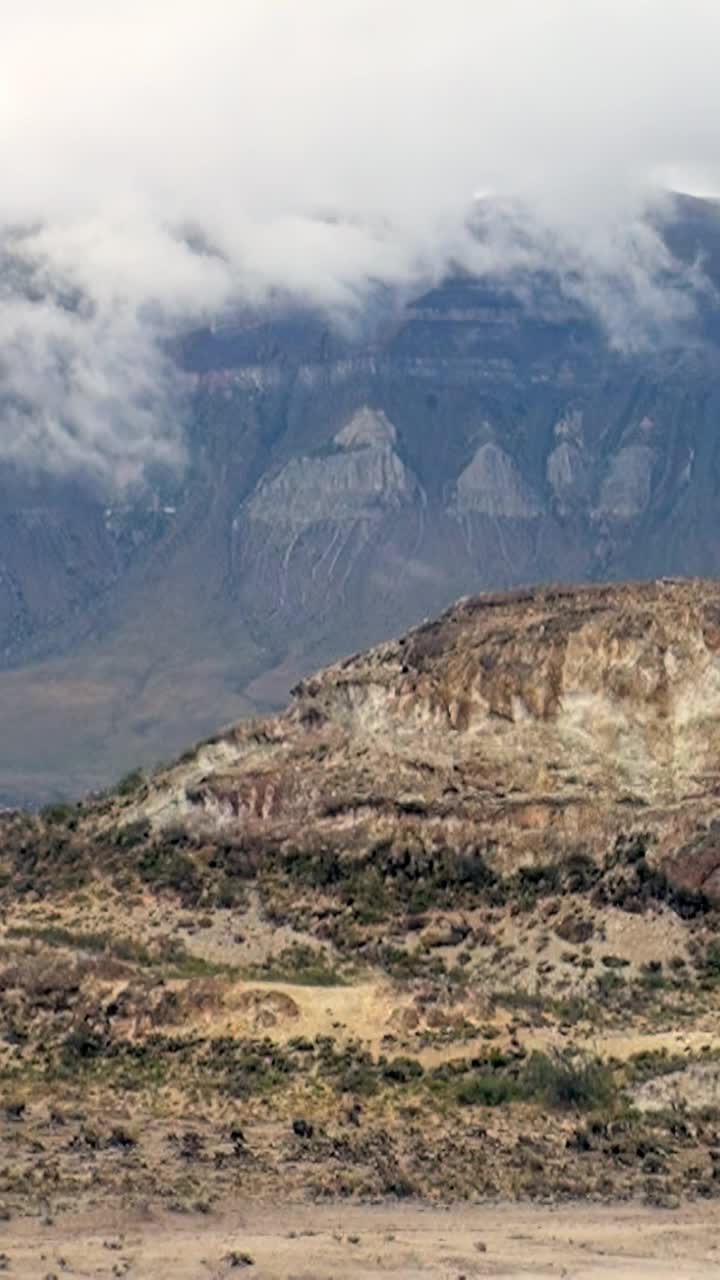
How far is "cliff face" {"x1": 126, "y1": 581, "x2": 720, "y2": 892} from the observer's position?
269 feet

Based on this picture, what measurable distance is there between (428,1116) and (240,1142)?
17.1ft

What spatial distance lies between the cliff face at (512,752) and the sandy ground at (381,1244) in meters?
32.0

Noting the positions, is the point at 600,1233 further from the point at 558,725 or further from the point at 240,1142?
the point at 558,725

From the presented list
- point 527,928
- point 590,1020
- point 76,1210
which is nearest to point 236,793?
point 527,928

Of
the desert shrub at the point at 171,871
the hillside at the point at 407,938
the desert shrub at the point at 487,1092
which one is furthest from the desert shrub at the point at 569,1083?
the desert shrub at the point at 171,871

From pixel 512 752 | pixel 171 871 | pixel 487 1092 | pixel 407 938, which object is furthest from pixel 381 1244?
pixel 512 752

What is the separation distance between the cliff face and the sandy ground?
31961mm

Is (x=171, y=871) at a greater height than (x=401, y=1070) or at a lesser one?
lesser

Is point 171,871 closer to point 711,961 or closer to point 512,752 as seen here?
point 512,752

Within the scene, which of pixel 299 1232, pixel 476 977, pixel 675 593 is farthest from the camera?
pixel 675 593

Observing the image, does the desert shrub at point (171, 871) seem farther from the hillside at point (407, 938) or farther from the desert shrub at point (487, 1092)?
the desert shrub at point (487, 1092)

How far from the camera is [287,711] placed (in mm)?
93062

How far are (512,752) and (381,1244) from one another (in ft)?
130

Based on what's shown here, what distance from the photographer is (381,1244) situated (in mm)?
45625
